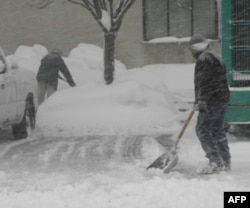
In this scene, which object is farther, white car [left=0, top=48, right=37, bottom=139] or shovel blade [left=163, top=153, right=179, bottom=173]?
white car [left=0, top=48, right=37, bottom=139]

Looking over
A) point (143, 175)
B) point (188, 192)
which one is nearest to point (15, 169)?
point (143, 175)

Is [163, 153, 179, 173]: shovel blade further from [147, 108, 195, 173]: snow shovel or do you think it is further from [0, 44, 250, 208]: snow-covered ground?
[0, 44, 250, 208]: snow-covered ground

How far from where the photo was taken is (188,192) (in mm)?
7391

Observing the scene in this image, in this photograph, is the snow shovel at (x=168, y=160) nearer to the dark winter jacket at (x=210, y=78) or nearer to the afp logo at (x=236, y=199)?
the dark winter jacket at (x=210, y=78)

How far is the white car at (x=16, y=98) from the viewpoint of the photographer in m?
11.4

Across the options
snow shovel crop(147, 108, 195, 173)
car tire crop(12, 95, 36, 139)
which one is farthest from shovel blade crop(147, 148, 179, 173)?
car tire crop(12, 95, 36, 139)

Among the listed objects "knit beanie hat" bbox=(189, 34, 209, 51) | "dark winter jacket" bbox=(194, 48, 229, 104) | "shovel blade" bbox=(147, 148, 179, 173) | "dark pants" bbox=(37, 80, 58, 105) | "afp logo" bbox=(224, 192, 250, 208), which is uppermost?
"knit beanie hat" bbox=(189, 34, 209, 51)

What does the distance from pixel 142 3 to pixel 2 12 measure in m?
4.42

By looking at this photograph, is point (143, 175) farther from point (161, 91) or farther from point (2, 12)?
point (2, 12)

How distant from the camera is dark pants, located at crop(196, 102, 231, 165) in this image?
873 centimetres

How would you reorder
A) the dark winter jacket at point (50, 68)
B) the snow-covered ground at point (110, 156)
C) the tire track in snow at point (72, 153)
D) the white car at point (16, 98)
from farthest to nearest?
the dark winter jacket at point (50, 68) → the white car at point (16, 98) → the tire track in snow at point (72, 153) → the snow-covered ground at point (110, 156)

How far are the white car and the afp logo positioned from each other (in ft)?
16.9

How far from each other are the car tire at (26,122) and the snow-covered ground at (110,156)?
187mm

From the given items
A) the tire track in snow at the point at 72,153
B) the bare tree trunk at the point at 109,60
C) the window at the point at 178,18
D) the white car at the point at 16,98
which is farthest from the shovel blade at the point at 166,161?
the window at the point at 178,18
